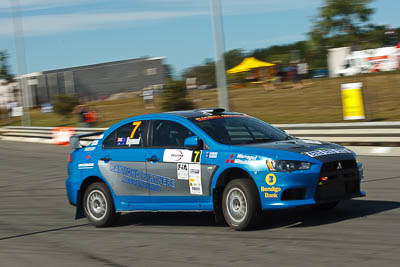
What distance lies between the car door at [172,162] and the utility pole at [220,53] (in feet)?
36.6

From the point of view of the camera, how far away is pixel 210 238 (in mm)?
7371

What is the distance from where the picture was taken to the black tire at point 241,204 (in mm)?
7207

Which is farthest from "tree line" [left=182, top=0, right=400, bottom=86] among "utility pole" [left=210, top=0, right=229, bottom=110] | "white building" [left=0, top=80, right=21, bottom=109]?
"utility pole" [left=210, top=0, right=229, bottom=110]

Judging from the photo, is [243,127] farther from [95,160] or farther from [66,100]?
[66,100]

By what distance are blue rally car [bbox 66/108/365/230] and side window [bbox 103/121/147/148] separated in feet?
0.05

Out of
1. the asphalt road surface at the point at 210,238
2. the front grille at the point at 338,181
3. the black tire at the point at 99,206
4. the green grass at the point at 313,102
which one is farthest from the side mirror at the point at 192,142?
the green grass at the point at 313,102

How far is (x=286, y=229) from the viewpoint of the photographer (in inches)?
294

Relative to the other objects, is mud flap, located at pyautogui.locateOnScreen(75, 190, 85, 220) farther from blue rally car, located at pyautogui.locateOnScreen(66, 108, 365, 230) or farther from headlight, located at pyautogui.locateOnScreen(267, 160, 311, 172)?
headlight, located at pyautogui.locateOnScreen(267, 160, 311, 172)

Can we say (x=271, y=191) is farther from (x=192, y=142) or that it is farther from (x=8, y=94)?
(x=8, y=94)

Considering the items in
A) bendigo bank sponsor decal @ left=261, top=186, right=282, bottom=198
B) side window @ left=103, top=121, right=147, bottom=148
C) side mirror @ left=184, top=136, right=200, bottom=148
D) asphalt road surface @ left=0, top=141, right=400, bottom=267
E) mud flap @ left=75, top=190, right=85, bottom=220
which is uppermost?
side window @ left=103, top=121, right=147, bottom=148

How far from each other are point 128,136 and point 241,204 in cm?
214

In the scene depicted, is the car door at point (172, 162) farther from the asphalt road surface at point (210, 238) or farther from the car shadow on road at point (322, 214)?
the car shadow on road at point (322, 214)

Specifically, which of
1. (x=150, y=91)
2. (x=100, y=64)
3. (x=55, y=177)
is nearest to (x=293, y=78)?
(x=150, y=91)

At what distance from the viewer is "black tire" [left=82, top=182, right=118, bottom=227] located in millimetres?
8773
